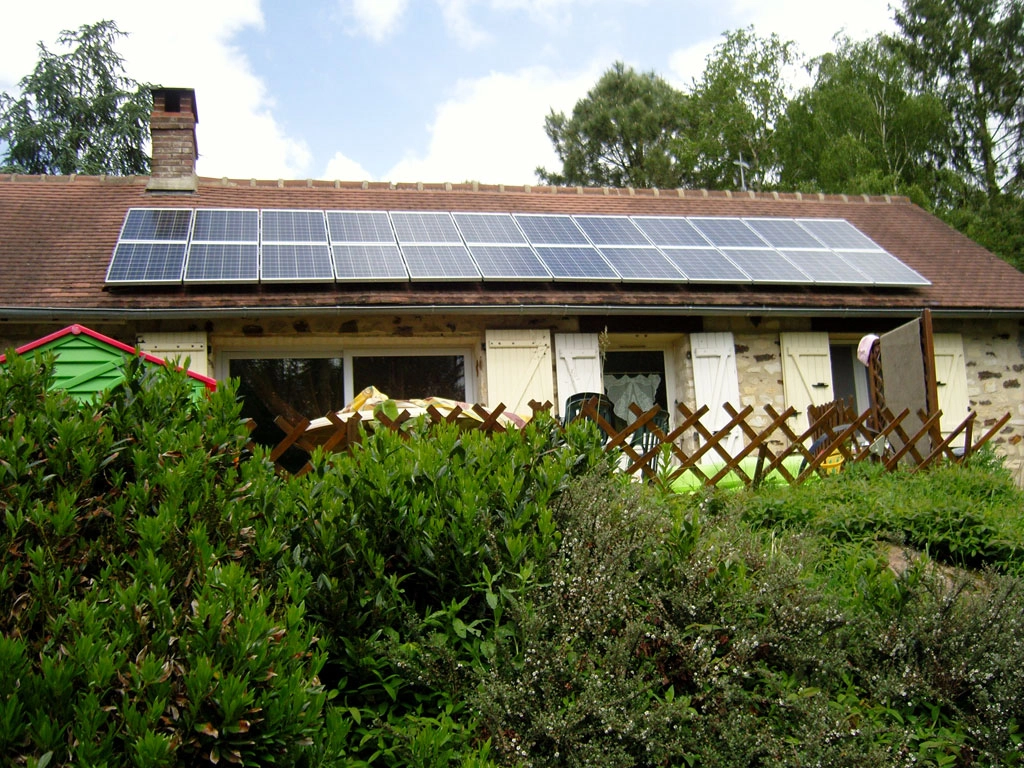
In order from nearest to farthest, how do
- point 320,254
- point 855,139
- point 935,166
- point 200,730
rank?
point 200,730, point 320,254, point 855,139, point 935,166

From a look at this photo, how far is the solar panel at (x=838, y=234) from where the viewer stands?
41.8ft

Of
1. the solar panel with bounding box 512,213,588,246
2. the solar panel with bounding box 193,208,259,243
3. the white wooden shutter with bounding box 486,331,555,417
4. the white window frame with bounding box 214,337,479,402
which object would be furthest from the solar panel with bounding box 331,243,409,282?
the solar panel with bounding box 512,213,588,246

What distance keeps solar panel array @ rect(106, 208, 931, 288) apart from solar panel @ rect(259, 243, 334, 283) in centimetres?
1

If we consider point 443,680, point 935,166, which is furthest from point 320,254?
point 935,166

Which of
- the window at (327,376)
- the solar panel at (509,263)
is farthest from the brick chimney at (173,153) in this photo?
the solar panel at (509,263)

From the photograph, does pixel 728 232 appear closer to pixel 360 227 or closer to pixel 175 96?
pixel 360 227

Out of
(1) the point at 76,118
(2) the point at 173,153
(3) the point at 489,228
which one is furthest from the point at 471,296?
(1) the point at 76,118

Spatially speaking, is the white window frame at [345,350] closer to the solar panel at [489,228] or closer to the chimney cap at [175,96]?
the solar panel at [489,228]

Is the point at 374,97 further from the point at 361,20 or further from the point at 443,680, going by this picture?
the point at 443,680

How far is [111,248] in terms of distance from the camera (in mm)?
11211

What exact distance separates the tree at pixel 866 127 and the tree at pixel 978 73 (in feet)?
2.36

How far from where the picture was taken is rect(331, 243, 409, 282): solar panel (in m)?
10.1

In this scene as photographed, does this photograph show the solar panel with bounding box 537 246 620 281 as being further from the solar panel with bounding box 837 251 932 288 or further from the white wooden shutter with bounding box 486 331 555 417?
the solar panel with bounding box 837 251 932 288

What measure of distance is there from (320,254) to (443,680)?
8.33 meters
